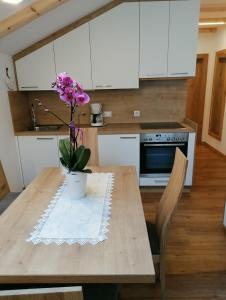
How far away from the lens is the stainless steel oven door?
3007 mm

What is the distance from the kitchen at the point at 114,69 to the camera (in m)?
2.86

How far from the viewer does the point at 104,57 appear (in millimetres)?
2998

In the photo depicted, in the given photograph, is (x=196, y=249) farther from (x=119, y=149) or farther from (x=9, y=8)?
(x=9, y=8)

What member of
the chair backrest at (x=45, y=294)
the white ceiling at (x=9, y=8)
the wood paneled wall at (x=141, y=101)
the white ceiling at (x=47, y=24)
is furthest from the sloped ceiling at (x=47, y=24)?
the chair backrest at (x=45, y=294)

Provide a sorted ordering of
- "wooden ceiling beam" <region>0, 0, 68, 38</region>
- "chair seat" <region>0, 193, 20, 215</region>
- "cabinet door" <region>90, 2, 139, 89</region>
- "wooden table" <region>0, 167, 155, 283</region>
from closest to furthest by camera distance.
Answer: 1. "wooden table" <region>0, 167, 155, 283</region>
2. "chair seat" <region>0, 193, 20, 215</region>
3. "wooden ceiling beam" <region>0, 0, 68, 38</region>
4. "cabinet door" <region>90, 2, 139, 89</region>

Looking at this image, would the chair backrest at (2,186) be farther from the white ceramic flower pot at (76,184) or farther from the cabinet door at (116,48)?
the cabinet door at (116,48)

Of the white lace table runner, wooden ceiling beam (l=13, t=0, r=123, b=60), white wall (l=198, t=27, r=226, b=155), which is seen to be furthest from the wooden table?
white wall (l=198, t=27, r=226, b=155)

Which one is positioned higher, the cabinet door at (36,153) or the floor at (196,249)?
the cabinet door at (36,153)

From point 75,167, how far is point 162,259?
80 centimetres

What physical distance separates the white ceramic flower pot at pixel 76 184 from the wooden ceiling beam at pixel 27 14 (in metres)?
1.71

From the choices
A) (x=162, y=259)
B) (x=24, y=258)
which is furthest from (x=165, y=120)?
(x=24, y=258)

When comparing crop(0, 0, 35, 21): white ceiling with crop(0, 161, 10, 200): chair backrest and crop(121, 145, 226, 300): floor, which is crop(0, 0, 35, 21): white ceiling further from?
crop(121, 145, 226, 300): floor

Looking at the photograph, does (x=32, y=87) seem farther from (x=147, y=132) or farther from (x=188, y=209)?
(x=188, y=209)

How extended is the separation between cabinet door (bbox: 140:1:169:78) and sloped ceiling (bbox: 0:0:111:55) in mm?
521
